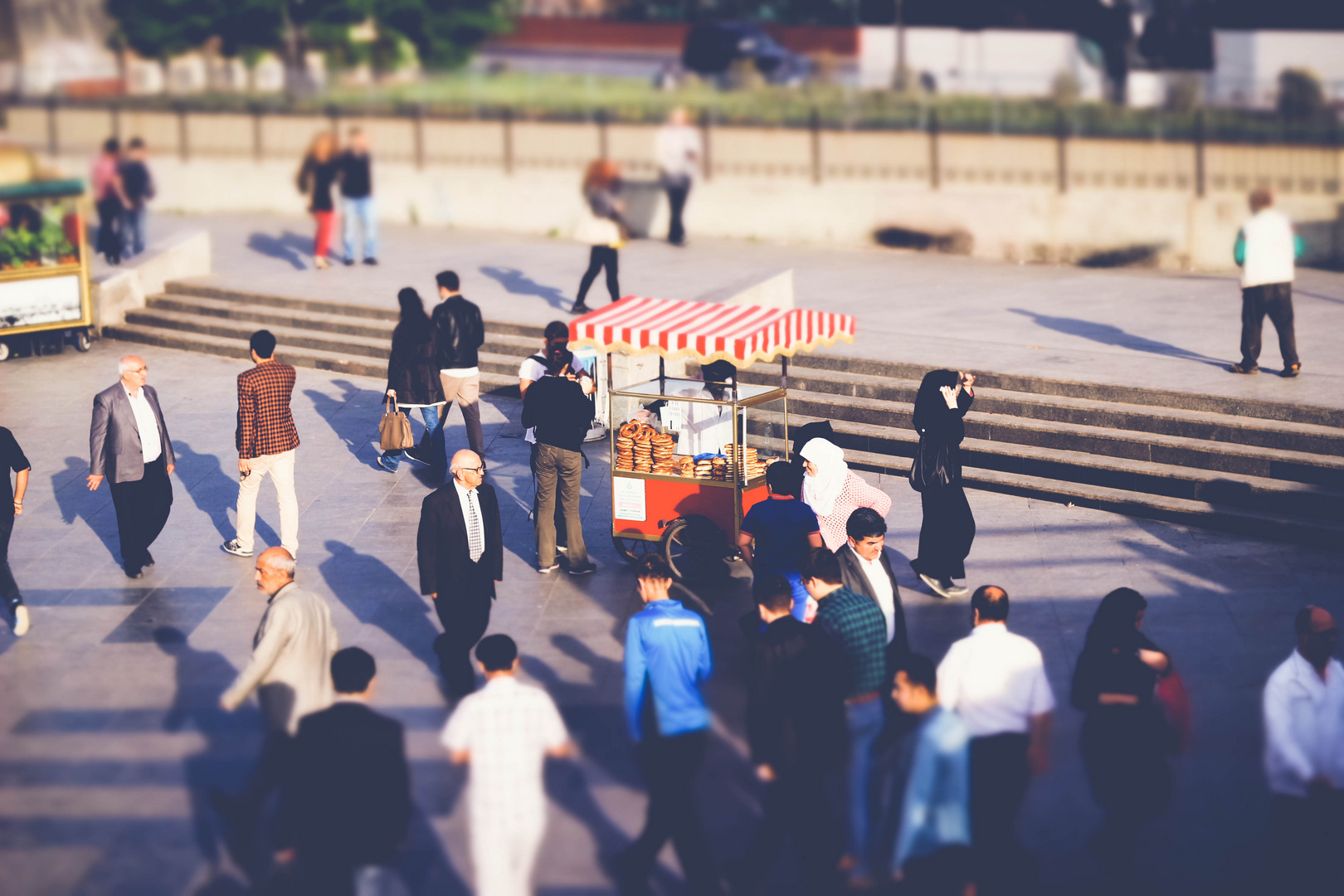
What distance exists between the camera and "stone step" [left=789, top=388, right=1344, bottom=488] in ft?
37.2

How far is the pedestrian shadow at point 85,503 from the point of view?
11.4 meters

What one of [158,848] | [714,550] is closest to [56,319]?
[714,550]

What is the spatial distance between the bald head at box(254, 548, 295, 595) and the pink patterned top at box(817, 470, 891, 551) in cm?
344

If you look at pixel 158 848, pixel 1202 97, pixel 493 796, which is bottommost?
pixel 158 848

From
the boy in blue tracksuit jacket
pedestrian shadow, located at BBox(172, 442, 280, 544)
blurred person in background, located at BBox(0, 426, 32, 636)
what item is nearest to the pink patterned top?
the boy in blue tracksuit jacket

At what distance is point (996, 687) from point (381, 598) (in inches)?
205

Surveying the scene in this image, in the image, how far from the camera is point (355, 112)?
90.5 feet

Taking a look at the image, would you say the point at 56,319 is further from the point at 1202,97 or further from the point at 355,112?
the point at 1202,97

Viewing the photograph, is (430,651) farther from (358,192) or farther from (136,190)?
(136,190)

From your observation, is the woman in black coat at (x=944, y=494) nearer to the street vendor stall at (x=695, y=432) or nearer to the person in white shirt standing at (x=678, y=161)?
the street vendor stall at (x=695, y=432)

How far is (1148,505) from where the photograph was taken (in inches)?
452

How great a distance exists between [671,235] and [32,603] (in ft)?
46.1

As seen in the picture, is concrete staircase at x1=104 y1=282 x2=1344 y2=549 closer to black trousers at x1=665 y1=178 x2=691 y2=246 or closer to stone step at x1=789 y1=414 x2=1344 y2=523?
stone step at x1=789 y1=414 x2=1344 y2=523

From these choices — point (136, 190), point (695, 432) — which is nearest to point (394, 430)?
point (695, 432)
